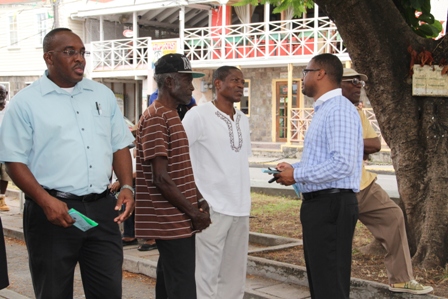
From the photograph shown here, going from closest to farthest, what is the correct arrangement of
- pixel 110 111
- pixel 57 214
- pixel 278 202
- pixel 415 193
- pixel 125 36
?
pixel 57 214 → pixel 110 111 → pixel 415 193 → pixel 278 202 → pixel 125 36

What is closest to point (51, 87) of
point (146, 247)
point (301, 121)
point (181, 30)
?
point (146, 247)

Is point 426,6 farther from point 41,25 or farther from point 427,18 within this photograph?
point 41,25

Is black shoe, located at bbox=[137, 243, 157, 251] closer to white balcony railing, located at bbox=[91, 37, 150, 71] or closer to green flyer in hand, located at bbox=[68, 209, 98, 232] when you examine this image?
green flyer in hand, located at bbox=[68, 209, 98, 232]

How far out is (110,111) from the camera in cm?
405

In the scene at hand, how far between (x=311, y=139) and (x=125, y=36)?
1079 inches

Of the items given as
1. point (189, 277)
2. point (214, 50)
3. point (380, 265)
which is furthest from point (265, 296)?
point (214, 50)

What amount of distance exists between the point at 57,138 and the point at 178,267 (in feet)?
3.85

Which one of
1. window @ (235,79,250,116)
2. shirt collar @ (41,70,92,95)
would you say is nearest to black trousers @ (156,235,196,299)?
shirt collar @ (41,70,92,95)

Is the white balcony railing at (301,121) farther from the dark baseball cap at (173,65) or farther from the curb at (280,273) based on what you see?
the dark baseball cap at (173,65)

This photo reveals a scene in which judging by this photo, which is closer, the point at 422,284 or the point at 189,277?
the point at 189,277

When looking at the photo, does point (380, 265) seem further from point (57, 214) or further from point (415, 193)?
point (57, 214)

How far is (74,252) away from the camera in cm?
380

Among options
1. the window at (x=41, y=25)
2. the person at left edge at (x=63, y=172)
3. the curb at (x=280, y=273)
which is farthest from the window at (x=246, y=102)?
the person at left edge at (x=63, y=172)

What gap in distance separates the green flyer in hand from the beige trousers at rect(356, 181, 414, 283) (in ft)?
9.18
